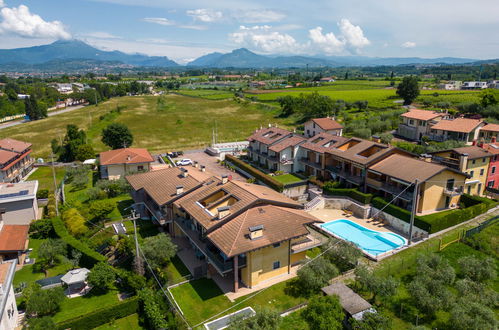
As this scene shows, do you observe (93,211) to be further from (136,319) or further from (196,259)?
(136,319)

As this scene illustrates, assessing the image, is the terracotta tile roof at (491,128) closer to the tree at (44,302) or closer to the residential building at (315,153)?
the residential building at (315,153)

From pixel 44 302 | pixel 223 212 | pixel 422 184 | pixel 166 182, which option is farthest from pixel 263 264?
pixel 422 184

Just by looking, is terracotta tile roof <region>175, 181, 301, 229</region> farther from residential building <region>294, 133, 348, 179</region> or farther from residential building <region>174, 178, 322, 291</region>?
residential building <region>294, 133, 348, 179</region>

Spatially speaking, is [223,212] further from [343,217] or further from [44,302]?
[343,217]

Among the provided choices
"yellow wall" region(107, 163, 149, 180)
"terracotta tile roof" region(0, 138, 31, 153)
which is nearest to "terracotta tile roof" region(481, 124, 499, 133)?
"yellow wall" region(107, 163, 149, 180)

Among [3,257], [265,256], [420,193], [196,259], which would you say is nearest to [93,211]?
[3,257]

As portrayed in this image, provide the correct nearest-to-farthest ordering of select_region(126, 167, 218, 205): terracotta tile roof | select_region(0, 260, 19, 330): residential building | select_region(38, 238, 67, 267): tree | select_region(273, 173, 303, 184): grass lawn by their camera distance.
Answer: select_region(0, 260, 19, 330): residential building < select_region(38, 238, 67, 267): tree < select_region(126, 167, 218, 205): terracotta tile roof < select_region(273, 173, 303, 184): grass lawn
